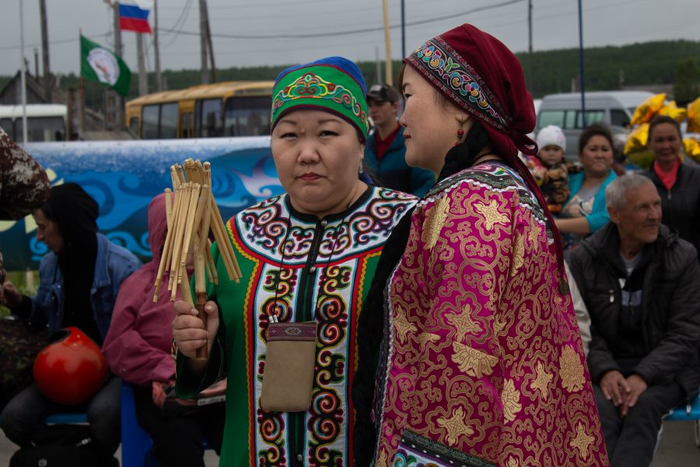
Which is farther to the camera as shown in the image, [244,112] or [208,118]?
[208,118]

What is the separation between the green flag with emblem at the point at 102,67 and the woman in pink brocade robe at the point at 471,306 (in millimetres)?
11223

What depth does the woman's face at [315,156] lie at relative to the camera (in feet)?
6.64

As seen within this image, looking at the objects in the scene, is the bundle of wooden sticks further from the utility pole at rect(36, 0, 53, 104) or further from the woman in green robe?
the utility pole at rect(36, 0, 53, 104)

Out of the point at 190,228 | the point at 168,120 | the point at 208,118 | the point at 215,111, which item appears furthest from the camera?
the point at 168,120

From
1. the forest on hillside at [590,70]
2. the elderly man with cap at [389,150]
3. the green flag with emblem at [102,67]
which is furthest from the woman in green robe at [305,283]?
the forest on hillside at [590,70]

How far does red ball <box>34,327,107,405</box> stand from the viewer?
149 inches

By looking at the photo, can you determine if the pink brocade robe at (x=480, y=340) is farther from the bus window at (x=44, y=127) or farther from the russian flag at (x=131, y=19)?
the bus window at (x=44, y=127)

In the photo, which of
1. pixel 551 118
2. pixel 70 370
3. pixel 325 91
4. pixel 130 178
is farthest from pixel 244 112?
pixel 325 91

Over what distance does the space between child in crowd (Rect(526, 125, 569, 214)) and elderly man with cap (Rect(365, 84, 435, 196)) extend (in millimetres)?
925

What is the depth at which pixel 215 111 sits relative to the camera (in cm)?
1575

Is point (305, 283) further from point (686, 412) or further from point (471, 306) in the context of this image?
point (686, 412)

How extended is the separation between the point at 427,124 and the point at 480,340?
474 millimetres

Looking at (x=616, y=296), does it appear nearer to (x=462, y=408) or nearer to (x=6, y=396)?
(x=462, y=408)

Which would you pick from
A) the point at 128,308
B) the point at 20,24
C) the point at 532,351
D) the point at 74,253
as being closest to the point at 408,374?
the point at 532,351
